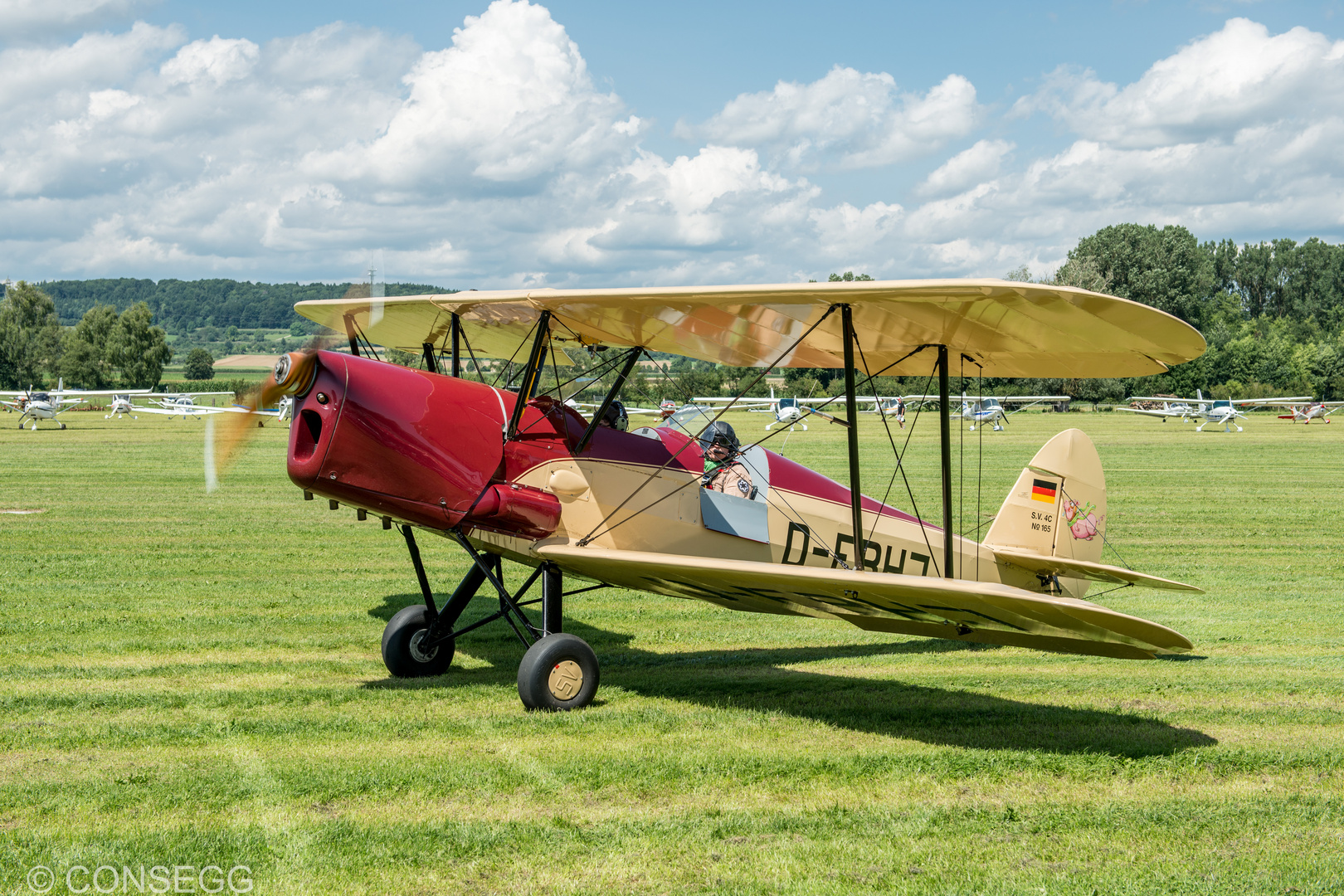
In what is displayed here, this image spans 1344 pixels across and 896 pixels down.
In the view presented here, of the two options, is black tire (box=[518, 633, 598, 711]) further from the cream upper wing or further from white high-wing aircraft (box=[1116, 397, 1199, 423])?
white high-wing aircraft (box=[1116, 397, 1199, 423])

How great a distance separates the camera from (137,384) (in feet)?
325

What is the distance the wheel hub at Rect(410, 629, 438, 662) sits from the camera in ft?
24.7

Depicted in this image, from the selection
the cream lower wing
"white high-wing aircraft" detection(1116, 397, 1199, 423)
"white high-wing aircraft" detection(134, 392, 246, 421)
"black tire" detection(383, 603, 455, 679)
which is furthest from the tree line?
the cream lower wing

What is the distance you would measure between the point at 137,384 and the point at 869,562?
345 feet

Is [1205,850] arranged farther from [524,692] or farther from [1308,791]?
[524,692]

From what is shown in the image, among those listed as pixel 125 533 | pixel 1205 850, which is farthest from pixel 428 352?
pixel 125 533

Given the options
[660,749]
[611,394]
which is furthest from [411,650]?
[660,749]

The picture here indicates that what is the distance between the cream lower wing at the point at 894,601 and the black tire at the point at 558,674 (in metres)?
0.53

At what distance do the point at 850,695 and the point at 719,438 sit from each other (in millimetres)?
2022

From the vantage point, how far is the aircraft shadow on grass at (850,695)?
605 centimetres

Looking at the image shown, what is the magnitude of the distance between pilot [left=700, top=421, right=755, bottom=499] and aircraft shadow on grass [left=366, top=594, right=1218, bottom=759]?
1.39 meters

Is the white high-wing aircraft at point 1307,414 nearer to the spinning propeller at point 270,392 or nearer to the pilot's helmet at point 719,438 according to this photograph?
the pilot's helmet at point 719,438

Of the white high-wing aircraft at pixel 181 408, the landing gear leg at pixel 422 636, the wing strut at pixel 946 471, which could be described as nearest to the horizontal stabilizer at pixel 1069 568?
the wing strut at pixel 946 471

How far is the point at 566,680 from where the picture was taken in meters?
6.54
